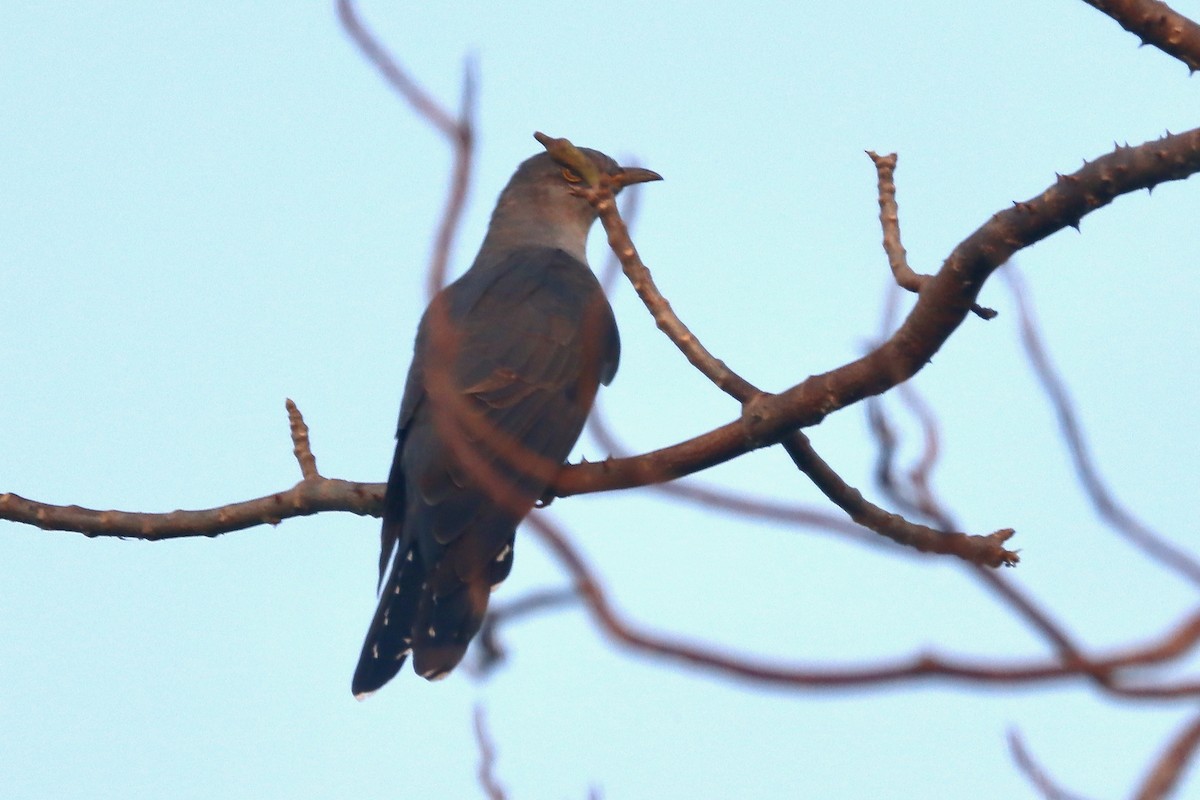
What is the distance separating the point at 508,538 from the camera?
488 centimetres

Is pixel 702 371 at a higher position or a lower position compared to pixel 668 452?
higher

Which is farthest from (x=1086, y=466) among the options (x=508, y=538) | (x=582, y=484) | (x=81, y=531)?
(x=81, y=531)

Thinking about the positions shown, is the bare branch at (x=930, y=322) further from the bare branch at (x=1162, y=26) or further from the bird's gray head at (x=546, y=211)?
the bird's gray head at (x=546, y=211)

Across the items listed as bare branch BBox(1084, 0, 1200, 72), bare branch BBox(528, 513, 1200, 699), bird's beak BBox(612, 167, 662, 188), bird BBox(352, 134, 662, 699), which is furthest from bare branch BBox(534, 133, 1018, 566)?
bird's beak BBox(612, 167, 662, 188)

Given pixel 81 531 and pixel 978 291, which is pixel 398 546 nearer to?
pixel 81 531

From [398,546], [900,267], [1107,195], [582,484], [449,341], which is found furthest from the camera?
[398,546]

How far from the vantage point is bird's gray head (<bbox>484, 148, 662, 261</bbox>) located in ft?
23.7

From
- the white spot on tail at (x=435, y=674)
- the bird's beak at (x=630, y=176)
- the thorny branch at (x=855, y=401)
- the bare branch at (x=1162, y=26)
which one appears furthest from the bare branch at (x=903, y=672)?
the bird's beak at (x=630, y=176)

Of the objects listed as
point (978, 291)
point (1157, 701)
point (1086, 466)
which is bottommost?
point (1157, 701)

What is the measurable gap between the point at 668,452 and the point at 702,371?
0.25 meters

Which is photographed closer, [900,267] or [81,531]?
[900,267]

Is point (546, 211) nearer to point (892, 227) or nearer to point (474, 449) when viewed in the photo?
point (474, 449)

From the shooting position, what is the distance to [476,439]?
4691 millimetres

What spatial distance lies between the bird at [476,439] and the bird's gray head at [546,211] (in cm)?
60
